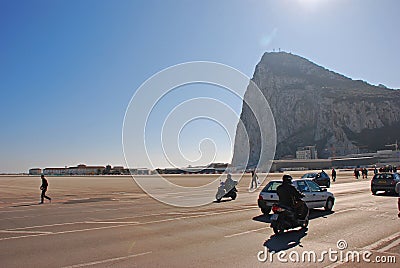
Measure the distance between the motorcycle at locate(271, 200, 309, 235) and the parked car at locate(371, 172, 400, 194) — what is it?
15.5 metres

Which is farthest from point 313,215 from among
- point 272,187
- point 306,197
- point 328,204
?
point 272,187

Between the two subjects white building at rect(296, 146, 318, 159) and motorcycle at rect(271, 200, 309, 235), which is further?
white building at rect(296, 146, 318, 159)

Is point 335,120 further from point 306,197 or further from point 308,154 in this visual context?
point 306,197

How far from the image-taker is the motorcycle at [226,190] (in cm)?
2159

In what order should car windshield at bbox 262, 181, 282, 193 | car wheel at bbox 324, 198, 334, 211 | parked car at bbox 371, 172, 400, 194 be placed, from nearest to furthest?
1. car windshield at bbox 262, 181, 282, 193
2. car wheel at bbox 324, 198, 334, 211
3. parked car at bbox 371, 172, 400, 194

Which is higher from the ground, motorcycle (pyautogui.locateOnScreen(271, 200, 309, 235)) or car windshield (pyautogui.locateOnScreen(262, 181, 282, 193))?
car windshield (pyautogui.locateOnScreen(262, 181, 282, 193))

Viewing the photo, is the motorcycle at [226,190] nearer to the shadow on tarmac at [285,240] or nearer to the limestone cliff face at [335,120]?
the shadow on tarmac at [285,240]

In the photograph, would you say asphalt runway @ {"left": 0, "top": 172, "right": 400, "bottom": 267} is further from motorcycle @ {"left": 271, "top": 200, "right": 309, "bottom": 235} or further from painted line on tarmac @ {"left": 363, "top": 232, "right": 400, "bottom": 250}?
motorcycle @ {"left": 271, "top": 200, "right": 309, "bottom": 235}

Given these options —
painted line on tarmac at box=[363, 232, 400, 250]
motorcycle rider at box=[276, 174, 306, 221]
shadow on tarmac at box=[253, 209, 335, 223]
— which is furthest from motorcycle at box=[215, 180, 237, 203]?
painted line on tarmac at box=[363, 232, 400, 250]

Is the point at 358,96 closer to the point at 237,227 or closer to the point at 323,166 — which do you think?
the point at 323,166

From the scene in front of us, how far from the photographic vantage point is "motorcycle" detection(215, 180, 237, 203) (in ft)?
70.8

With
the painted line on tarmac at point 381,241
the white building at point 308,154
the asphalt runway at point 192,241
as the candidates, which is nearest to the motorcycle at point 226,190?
the asphalt runway at point 192,241

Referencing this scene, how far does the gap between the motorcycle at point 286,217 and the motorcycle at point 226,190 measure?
11.1m

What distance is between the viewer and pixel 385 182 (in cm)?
2345
